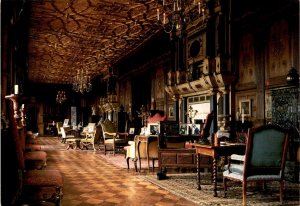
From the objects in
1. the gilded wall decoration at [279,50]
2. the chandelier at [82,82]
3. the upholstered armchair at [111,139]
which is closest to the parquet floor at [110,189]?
the upholstered armchair at [111,139]

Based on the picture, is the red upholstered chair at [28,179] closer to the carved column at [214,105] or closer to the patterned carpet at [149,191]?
the patterned carpet at [149,191]

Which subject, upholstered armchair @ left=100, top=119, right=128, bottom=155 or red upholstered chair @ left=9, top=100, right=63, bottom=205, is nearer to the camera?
red upholstered chair @ left=9, top=100, right=63, bottom=205

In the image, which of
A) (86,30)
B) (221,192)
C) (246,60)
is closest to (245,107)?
(246,60)

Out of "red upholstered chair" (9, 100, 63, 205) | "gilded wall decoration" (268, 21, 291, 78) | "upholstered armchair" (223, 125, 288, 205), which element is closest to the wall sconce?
"gilded wall decoration" (268, 21, 291, 78)

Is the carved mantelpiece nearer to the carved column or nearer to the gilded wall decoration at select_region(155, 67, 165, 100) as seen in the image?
the carved column

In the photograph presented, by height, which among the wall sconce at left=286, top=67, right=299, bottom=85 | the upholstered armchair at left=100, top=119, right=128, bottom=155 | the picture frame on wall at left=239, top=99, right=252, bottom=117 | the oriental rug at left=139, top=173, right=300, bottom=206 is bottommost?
the oriental rug at left=139, top=173, right=300, bottom=206

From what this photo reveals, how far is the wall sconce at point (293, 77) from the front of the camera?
6113 millimetres

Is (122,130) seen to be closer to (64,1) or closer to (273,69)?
(64,1)

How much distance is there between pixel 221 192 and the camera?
15.7 ft

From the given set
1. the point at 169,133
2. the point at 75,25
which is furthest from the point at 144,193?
the point at 75,25

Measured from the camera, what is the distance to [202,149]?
482 cm

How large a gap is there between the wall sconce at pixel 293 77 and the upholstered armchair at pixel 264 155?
8.25ft

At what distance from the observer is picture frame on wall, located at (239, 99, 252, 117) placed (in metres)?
7.65

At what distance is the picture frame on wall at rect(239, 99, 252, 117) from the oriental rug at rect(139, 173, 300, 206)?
2242mm
